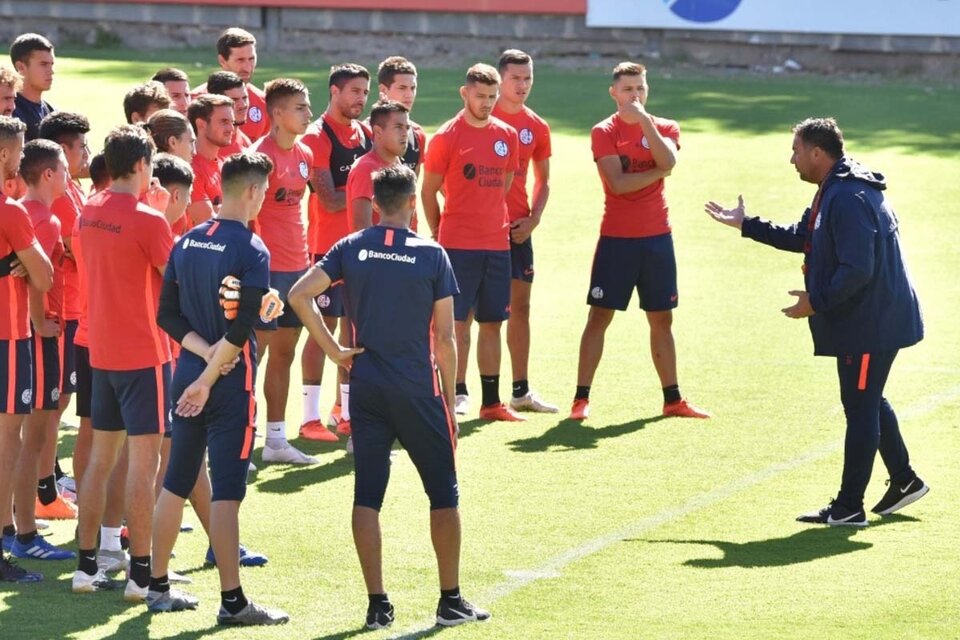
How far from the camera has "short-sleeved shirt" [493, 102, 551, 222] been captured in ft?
38.9

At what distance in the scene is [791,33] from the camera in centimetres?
2675

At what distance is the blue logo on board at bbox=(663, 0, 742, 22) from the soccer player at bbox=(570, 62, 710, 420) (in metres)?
15.7

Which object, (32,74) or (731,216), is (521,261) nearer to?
(731,216)

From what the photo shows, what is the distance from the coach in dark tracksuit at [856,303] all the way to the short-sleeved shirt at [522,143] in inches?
125

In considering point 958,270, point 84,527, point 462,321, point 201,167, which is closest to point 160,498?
point 84,527

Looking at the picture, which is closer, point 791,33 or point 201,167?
point 201,167

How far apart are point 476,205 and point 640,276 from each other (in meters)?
1.31

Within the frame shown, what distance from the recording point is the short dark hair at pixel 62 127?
8.50 metres

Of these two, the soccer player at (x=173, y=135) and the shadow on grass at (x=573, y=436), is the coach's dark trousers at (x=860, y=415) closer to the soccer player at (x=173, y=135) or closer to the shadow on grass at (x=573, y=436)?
the shadow on grass at (x=573, y=436)

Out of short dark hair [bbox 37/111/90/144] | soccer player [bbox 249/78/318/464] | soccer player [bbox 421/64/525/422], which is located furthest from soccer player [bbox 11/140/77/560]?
soccer player [bbox 421/64/525/422]

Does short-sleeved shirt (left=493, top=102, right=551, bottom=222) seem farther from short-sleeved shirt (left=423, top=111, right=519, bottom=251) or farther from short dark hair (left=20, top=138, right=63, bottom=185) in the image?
short dark hair (left=20, top=138, right=63, bottom=185)

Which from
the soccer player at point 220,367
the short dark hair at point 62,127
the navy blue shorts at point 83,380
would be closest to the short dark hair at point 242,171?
the soccer player at point 220,367

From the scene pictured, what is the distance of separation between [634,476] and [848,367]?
5.26 feet

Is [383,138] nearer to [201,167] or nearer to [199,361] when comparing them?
[201,167]
